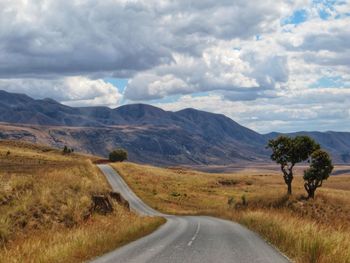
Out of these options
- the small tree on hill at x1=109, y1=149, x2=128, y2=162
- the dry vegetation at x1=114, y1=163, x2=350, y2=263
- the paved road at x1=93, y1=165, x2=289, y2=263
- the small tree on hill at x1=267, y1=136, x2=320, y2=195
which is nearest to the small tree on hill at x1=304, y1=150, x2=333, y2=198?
the small tree on hill at x1=267, y1=136, x2=320, y2=195

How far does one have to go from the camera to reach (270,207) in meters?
53.5

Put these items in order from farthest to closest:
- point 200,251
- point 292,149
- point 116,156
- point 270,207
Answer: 1. point 116,156
2. point 292,149
3. point 270,207
4. point 200,251

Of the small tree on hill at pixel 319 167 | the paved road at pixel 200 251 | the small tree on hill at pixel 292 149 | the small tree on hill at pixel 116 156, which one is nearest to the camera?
the paved road at pixel 200 251

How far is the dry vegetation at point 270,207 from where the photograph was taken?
18016 mm

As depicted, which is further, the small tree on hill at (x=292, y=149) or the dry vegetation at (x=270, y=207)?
the small tree on hill at (x=292, y=149)

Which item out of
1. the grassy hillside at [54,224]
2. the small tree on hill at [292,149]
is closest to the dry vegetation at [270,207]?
the small tree on hill at [292,149]

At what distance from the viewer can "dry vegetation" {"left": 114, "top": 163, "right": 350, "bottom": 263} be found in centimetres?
1802

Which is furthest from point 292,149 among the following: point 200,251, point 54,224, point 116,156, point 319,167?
point 116,156

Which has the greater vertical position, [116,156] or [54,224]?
[116,156]

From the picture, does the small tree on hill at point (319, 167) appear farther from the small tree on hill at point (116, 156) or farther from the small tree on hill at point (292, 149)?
the small tree on hill at point (116, 156)

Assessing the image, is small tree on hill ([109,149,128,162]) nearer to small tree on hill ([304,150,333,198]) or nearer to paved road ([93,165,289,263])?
small tree on hill ([304,150,333,198])

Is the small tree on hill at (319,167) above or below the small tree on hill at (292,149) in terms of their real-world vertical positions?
below

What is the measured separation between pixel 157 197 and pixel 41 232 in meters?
65.3

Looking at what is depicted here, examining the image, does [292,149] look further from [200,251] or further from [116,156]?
[116,156]
